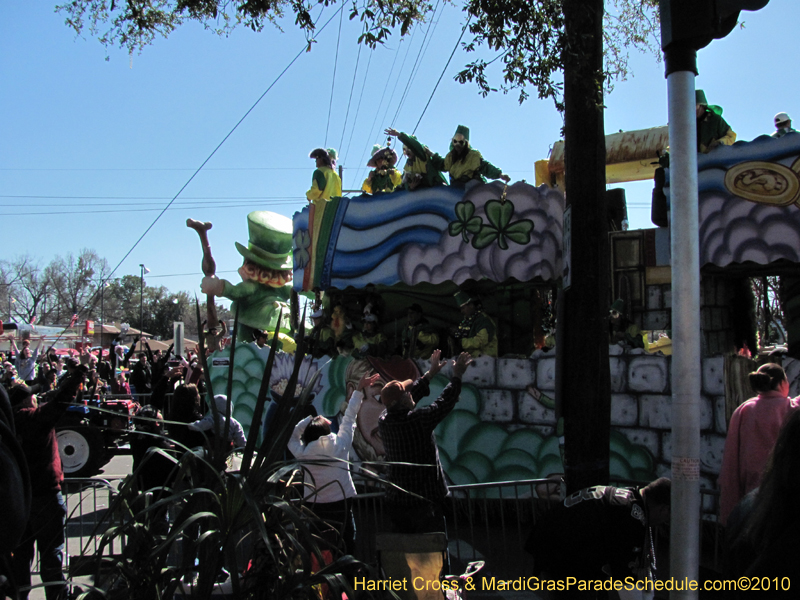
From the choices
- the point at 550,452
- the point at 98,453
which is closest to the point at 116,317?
the point at 98,453

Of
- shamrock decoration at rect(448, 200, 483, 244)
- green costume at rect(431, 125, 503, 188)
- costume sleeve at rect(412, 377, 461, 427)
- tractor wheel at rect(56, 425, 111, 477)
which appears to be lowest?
tractor wheel at rect(56, 425, 111, 477)

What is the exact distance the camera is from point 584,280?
13.2 ft

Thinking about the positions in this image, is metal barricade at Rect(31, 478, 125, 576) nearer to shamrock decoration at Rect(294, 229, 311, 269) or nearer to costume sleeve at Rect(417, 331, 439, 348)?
shamrock decoration at Rect(294, 229, 311, 269)

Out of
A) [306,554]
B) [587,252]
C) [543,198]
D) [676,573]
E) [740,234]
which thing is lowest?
[676,573]

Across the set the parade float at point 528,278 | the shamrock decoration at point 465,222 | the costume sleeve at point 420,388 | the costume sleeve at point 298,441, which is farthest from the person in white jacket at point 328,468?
the shamrock decoration at point 465,222

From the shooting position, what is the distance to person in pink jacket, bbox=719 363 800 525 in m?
4.46

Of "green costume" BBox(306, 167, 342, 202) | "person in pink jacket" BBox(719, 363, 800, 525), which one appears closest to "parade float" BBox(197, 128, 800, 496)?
"green costume" BBox(306, 167, 342, 202)

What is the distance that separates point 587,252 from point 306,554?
8.02 feet

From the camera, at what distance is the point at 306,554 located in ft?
8.00

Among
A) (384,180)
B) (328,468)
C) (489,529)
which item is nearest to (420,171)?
(384,180)

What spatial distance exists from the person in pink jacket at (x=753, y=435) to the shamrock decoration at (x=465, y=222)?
4.36 meters

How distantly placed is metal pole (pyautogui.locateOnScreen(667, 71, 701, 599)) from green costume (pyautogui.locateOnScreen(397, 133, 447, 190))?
623cm

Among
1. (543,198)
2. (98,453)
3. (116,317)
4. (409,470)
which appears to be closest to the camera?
(409,470)

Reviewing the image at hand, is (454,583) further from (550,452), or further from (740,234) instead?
(740,234)
